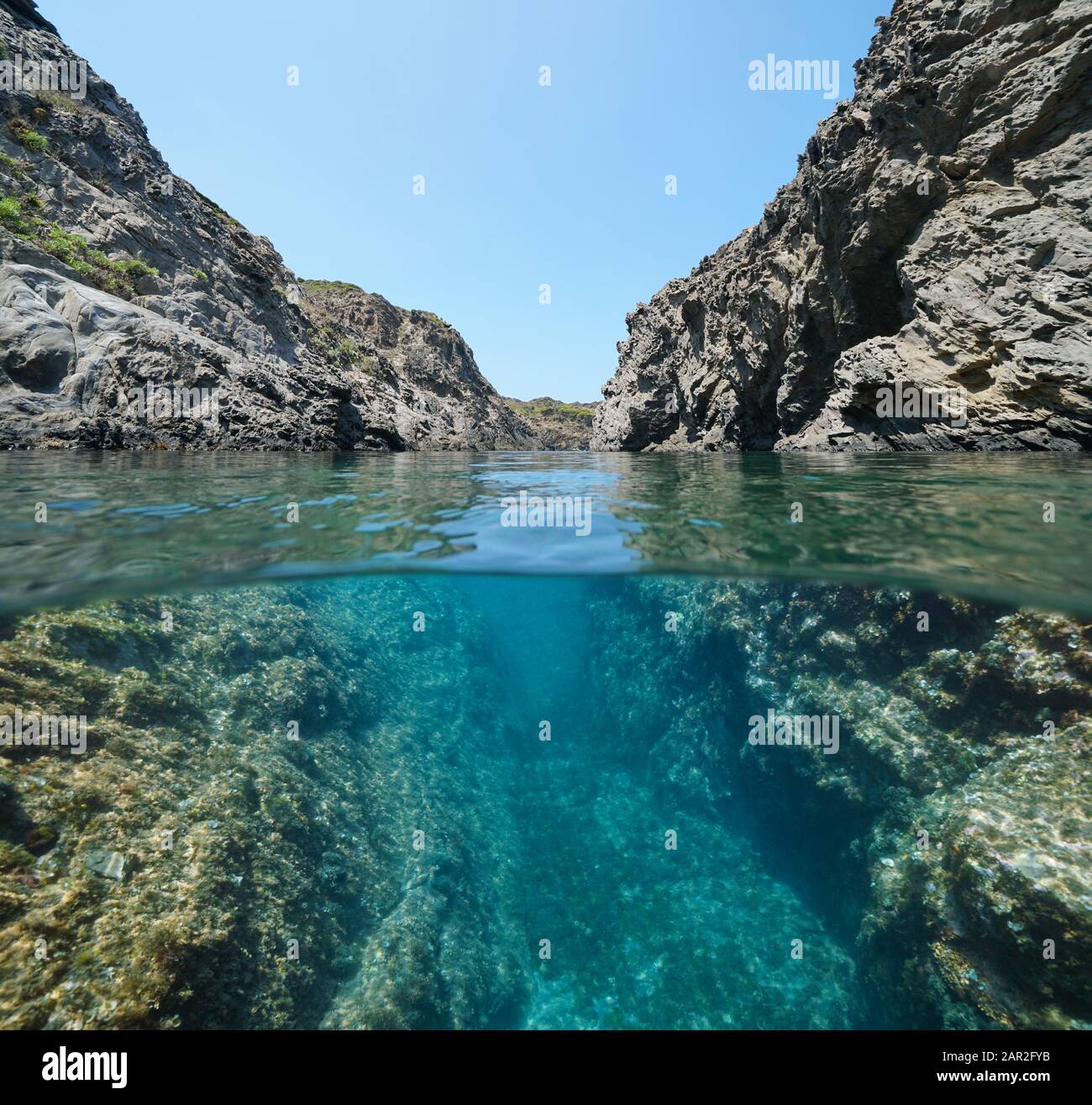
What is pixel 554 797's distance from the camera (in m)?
18.5

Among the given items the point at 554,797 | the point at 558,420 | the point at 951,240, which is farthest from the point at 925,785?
the point at 558,420

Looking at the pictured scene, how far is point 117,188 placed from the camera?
27266 mm

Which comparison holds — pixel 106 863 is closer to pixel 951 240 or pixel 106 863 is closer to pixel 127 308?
pixel 127 308

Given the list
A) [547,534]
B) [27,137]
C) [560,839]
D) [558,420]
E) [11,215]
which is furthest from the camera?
[558,420]

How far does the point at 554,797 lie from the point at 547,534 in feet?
46.4

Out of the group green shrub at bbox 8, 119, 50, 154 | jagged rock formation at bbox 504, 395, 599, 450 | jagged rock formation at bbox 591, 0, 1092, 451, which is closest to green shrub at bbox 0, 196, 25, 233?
green shrub at bbox 8, 119, 50, 154

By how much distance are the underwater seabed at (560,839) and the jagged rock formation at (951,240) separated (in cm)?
962

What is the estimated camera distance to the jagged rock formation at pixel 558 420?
315 ft

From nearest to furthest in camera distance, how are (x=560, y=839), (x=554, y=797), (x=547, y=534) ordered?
(x=547, y=534)
(x=560, y=839)
(x=554, y=797)

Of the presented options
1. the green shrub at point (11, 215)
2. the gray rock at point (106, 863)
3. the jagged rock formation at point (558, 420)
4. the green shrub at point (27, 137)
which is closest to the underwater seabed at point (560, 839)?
the gray rock at point (106, 863)

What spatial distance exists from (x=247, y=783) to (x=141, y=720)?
91.2 inches

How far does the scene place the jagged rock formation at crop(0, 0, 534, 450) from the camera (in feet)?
57.5

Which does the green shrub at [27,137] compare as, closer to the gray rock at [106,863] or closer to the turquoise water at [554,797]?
the turquoise water at [554,797]

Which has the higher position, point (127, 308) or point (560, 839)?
point (127, 308)
